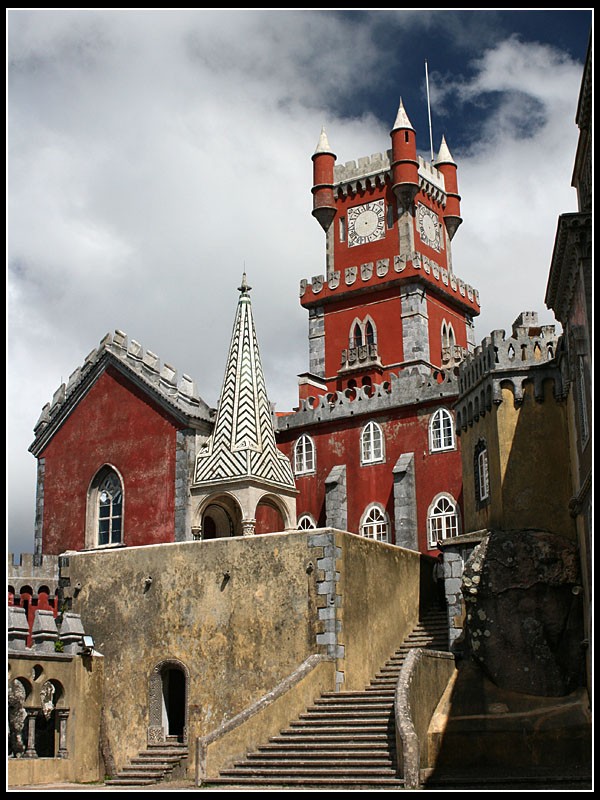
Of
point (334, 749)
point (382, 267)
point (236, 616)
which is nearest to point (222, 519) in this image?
point (236, 616)

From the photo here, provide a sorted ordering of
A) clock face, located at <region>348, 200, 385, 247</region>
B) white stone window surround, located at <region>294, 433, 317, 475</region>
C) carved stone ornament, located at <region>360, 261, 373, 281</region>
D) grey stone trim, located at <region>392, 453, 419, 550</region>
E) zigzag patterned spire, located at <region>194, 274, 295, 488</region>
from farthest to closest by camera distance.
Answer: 1. clock face, located at <region>348, 200, 385, 247</region>
2. carved stone ornament, located at <region>360, 261, 373, 281</region>
3. white stone window surround, located at <region>294, 433, 317, 475</region>
4. grey stone trim, located at <region>392, 453, 419, 550</region>
5. zigzag patterned spire, located at <region>194, 274, 295, 488</region>

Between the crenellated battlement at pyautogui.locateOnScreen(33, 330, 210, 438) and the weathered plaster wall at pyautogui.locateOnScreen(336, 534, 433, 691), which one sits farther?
the crenellated battlement at pyautogui.locateOnScreen(33, 330, 210, 438)

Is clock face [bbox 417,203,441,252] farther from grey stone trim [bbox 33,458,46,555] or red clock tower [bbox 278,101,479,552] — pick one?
grey stone trim [bbox 33,458,46,555]

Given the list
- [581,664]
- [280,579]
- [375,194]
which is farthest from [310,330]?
[581,664]

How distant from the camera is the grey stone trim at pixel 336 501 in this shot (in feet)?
114

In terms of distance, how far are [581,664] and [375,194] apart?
2870 cm

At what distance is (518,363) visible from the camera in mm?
23938

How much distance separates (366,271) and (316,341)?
354 centimetres

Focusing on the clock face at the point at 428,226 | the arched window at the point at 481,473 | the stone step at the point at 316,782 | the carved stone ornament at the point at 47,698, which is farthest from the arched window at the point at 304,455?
the stone step at the point at 316,782

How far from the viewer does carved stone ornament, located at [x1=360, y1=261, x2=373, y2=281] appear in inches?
1721

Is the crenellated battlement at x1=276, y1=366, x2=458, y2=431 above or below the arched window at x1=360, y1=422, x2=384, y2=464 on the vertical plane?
above

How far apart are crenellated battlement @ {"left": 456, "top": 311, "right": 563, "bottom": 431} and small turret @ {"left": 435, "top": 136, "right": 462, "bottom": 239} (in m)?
24.1

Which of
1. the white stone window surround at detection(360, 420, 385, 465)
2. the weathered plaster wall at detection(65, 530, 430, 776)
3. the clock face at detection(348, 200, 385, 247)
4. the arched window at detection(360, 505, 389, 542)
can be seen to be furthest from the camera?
the clock face at detection(348, 200, 385, 247)

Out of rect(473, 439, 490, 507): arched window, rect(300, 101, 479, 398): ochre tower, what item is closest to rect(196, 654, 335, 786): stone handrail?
rect(473, 439, 490, 507): arched window
